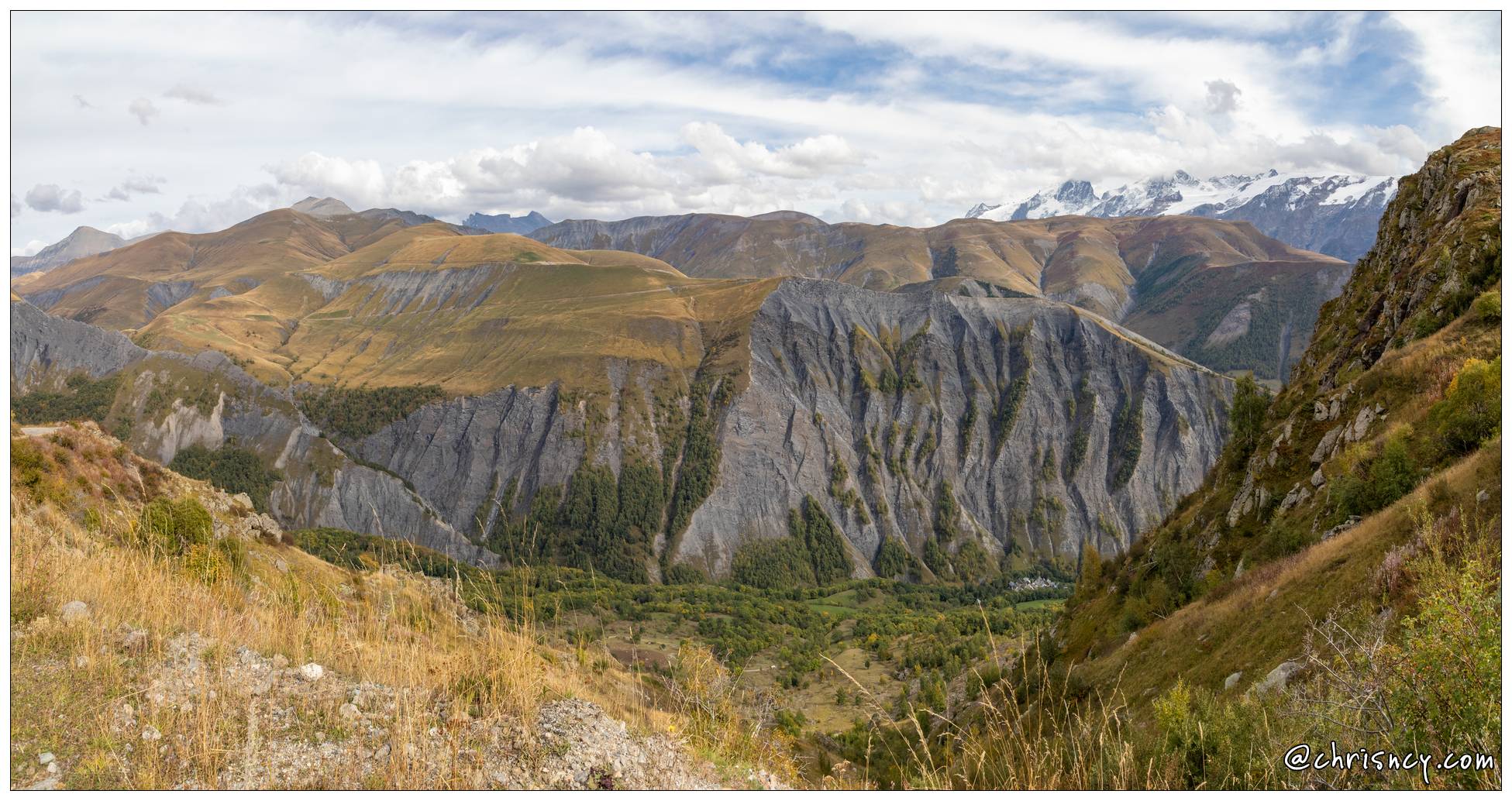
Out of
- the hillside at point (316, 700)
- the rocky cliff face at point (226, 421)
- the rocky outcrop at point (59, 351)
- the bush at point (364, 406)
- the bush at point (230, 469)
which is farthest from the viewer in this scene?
the rocky outcrop at point (59, 351)

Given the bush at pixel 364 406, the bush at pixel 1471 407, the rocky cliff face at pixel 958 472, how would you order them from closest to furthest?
the bush at pixel 1471 407, the rocky cliff face at pixel 958 472, the bush at pixel 364 406

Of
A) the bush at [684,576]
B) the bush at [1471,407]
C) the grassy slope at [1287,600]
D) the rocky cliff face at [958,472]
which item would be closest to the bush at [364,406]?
the bush at [684,576]

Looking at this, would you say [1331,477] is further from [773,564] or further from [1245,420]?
[773,564]

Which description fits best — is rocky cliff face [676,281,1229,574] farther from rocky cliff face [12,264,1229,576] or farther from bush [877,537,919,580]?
bush [877,537,919,580]

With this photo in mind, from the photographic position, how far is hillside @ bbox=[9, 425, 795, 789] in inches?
227

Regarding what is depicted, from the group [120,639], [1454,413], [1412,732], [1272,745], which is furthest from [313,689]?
[1454,413]

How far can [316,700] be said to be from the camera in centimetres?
666

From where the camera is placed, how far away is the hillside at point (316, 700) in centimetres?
575

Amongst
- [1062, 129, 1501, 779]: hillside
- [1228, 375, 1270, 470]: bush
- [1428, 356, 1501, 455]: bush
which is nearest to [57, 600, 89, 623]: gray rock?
[1062, 129, 1501, 779]: hillside

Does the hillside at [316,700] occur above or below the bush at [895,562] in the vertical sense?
above

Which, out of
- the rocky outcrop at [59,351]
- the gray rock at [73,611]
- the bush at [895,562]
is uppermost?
the gray rock at [73,611]

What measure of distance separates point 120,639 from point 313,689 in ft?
7.02

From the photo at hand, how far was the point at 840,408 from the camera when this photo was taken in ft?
655

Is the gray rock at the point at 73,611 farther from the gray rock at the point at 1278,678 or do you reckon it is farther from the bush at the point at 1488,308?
the bush at the point at 1488,308
